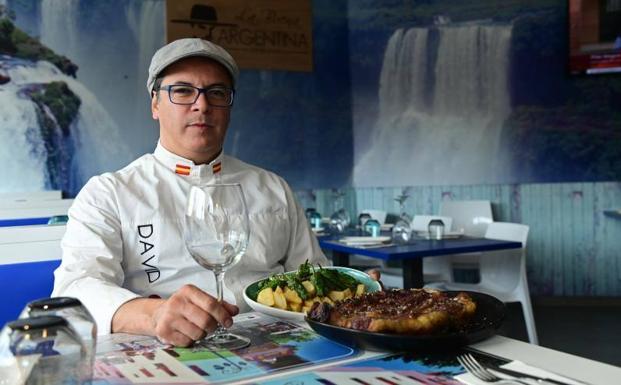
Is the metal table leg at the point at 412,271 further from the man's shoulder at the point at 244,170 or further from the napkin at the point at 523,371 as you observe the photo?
the napkin at the point at 523,371

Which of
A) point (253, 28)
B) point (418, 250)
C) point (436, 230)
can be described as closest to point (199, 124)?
point (418, 250)

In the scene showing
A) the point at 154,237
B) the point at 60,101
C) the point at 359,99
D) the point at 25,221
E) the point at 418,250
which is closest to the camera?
the point at 154,237

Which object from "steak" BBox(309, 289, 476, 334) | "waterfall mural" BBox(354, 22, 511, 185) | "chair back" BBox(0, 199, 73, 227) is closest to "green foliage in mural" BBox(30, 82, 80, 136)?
"chair back" BBox(0, 199, 73, 227)

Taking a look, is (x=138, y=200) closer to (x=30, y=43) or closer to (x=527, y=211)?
(x=30, y=43)

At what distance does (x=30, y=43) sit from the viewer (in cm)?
489

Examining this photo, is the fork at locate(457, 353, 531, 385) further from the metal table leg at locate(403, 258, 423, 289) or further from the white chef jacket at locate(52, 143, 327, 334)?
the metal table leg at locate(403, 258, 423, 289)

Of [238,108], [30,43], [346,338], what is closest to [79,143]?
[30,43]

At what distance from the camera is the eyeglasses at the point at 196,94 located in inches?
66.9

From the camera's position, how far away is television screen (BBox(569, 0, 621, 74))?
5.28 meters

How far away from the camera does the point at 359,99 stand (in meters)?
6.11

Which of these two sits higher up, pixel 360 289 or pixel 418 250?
pixel 360 289

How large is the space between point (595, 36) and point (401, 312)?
5.25 meters

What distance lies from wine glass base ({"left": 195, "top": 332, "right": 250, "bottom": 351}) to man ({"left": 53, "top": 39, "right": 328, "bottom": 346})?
37cm

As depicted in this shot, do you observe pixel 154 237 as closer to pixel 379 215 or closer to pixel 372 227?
pixel 372 227
